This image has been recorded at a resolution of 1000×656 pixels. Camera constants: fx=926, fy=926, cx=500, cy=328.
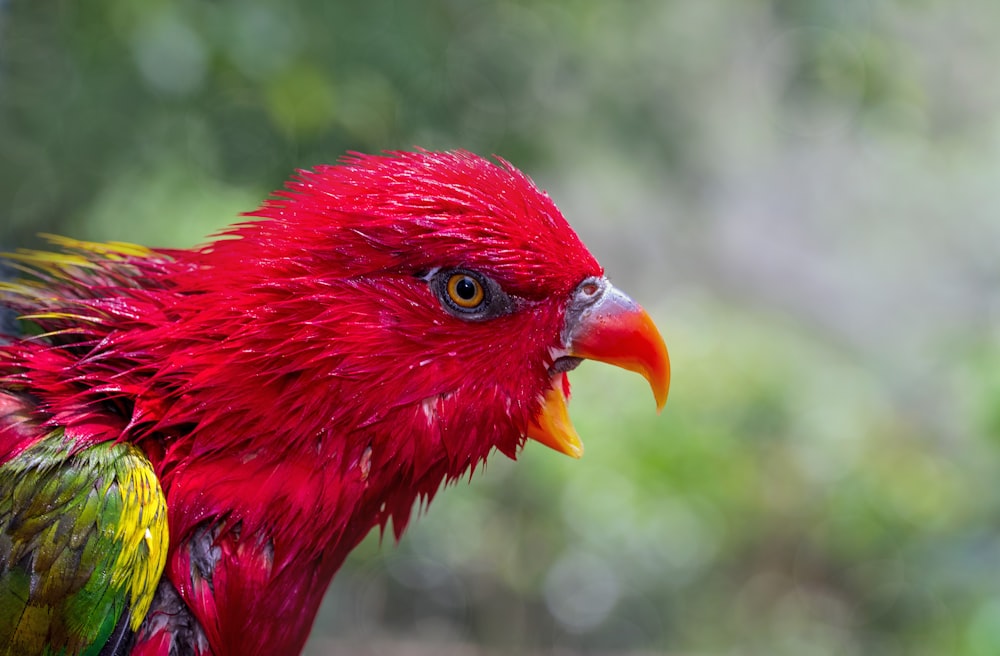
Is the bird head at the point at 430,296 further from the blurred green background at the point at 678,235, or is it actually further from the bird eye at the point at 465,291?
the blurred green background at the point at 678,235

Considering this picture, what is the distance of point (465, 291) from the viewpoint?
128cm

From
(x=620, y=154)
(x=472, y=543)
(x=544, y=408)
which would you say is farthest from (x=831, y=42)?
(x=472, y=543)

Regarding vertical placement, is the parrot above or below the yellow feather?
above

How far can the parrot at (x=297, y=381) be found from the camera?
1.22 meters

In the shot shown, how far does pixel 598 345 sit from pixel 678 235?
5.88m

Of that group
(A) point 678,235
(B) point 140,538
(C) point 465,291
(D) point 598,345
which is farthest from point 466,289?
(A) point 678,235

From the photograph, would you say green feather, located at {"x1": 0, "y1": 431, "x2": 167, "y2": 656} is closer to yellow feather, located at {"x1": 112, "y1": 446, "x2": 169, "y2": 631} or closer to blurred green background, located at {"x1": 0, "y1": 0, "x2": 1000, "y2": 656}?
yellow feather, located at {"x1": 112, "y1": 446, "x2": 169, "y2": 631}

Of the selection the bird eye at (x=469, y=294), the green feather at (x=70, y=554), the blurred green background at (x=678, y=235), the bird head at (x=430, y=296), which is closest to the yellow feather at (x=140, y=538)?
the green feather at (x=70, y=554)

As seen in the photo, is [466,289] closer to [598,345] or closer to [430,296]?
[430,296]

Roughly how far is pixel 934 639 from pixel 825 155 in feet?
15.1

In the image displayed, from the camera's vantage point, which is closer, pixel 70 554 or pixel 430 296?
pixel 70 554

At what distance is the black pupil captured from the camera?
127 centimetres

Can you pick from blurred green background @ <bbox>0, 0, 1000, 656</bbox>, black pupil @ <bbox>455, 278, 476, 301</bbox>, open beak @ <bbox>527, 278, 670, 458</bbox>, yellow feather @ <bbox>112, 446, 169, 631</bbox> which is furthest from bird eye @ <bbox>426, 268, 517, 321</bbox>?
blurred green background @ <bbox>0, 0, 1000, 656</bbox>

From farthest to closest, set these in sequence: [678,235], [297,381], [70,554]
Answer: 1. [678,235]
2. [297,381]
3. [70,554]
